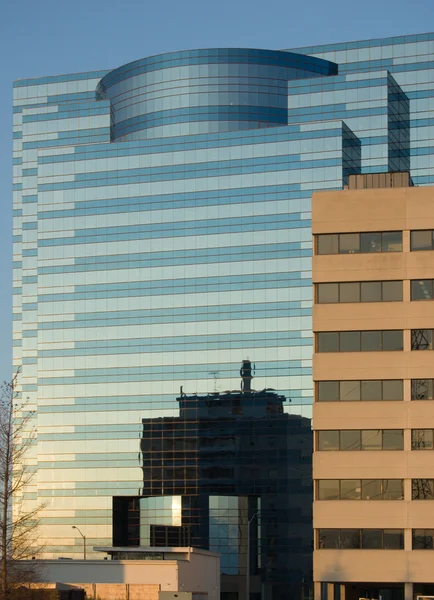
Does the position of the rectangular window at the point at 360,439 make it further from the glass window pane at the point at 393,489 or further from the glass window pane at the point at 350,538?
the glass window pane at the point at 350,538

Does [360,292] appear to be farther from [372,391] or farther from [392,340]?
[372,391]

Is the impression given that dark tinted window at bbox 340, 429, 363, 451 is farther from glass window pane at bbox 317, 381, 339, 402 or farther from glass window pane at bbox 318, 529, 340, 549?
glass window pane at bbox 318, 529, 340, 549

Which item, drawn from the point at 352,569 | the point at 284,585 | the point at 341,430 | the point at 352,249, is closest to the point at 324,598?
the point at 352,569

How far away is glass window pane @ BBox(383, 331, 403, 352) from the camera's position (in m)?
99.9

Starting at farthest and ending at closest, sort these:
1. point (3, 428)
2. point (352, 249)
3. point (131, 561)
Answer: point (131, 561) < point (352, 249) < point (3, 428)

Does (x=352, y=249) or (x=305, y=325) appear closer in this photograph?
(x=352, y=249)

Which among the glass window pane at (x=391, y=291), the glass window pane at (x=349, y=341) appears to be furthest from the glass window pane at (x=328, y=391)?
the glass window pane at (x=391, y=291)

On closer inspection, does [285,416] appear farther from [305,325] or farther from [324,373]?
[324,373]

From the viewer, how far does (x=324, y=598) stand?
101 metres

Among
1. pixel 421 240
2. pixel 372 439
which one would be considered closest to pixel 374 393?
pixel 372 439

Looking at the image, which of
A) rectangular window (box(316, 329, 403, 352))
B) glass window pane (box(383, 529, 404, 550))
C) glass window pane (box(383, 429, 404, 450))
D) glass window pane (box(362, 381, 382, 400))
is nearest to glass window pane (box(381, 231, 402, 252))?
rectangular window (box(316, 329, 403, 352))

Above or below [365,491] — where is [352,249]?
above

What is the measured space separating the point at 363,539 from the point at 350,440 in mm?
7706

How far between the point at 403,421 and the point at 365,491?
20.5 feet
